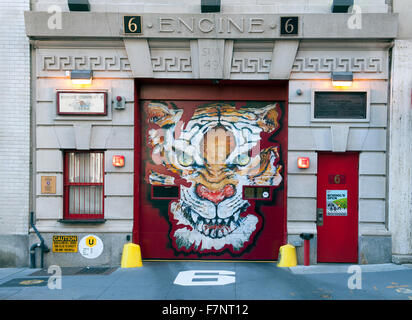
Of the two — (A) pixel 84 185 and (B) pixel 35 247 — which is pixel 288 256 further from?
(B) pixel 35 247

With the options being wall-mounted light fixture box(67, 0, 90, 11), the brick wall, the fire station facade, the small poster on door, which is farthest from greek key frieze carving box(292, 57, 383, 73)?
the brick wall

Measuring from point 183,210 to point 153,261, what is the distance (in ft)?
5.47

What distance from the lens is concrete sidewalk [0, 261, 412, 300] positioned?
20.6ft

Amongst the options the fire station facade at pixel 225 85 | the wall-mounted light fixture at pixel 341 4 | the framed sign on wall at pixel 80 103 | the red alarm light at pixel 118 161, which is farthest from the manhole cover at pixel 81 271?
the wall-mounted light fixture at pixel 341 4

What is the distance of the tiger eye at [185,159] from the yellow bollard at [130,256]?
102 inches

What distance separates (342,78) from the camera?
8180 mm

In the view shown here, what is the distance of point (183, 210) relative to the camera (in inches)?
349

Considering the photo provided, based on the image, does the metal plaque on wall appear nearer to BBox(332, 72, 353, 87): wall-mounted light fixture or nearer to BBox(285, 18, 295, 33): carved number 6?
BBox(332, 72, 353, 87): wall-mounted light fixture

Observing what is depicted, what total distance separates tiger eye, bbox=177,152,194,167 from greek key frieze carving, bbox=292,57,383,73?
3741 millimetres

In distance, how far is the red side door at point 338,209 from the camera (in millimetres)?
8461

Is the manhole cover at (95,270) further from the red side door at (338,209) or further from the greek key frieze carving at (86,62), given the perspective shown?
the red side door at (338,209)

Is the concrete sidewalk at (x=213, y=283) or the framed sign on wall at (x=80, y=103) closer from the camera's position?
the concrete sidewalk at (x=213, y=283)
